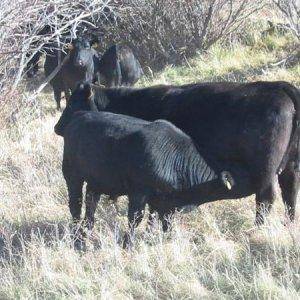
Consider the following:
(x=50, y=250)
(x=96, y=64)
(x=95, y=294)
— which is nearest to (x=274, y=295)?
(x=95, y=294)

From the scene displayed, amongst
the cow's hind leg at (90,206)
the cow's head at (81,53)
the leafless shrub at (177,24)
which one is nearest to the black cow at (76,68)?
the cow's head at (81,53)

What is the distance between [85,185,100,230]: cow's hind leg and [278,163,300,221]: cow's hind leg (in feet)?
5.32

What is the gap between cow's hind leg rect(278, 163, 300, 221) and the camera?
6.05m

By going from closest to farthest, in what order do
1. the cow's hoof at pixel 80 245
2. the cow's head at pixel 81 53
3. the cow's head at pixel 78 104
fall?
1. the cow's hoof at pixel 80 245
2. the cow's head at pixel 78 104
3. the cow's head at pixel 81 53

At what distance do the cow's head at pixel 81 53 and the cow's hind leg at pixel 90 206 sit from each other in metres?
6.09

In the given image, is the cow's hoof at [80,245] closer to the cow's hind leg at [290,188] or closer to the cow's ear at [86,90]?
the cow's ear at [86,90]

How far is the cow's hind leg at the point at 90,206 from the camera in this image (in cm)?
595

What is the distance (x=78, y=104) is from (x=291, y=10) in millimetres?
6820

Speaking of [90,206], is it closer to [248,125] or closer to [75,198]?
[75,198]

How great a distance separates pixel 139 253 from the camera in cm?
546

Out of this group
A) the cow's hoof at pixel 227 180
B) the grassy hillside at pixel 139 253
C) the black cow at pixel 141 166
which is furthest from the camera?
the black cow at pixel 141 166

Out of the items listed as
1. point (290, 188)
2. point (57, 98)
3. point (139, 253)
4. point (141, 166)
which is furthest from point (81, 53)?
point (139, 253)

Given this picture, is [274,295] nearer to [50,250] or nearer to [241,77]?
[50,250]

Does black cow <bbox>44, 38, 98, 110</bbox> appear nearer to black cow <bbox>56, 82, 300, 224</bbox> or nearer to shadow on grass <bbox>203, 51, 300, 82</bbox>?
shadow on grass <bbox>203, 51, 300, 82</bbox>
